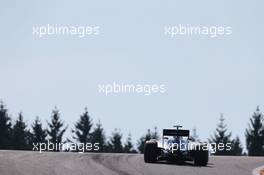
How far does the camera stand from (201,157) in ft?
80.8

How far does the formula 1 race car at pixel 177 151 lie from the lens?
24.8 m

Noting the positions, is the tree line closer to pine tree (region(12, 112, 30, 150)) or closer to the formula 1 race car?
pine tree (region(12, 112, 30, 150))

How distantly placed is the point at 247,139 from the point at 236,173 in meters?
86.1

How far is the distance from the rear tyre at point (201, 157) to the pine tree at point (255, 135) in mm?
74441

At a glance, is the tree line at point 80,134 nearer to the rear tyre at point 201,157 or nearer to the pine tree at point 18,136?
the pine tree at point 18,136

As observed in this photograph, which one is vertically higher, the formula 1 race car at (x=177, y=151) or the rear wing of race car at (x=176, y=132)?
the rear wing of race car at (x=176, y=132)

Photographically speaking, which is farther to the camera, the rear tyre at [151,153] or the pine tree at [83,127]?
the pine tree at [83,127]

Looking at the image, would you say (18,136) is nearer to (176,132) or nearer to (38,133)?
(38,133)

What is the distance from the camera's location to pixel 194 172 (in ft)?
66.3

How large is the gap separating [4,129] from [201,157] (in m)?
73.2

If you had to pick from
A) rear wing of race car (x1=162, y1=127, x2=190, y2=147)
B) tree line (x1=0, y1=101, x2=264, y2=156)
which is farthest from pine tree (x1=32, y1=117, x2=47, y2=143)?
rear wing of race car (x1=162, y1=127, x2=190, y2=147)

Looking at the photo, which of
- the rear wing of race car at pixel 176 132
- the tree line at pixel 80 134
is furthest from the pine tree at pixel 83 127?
the rear wing of race car at pixel 176 132

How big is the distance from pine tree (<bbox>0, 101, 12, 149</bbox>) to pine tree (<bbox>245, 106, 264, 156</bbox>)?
34739 mm

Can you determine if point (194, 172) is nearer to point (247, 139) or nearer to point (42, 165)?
point (42, 165)
